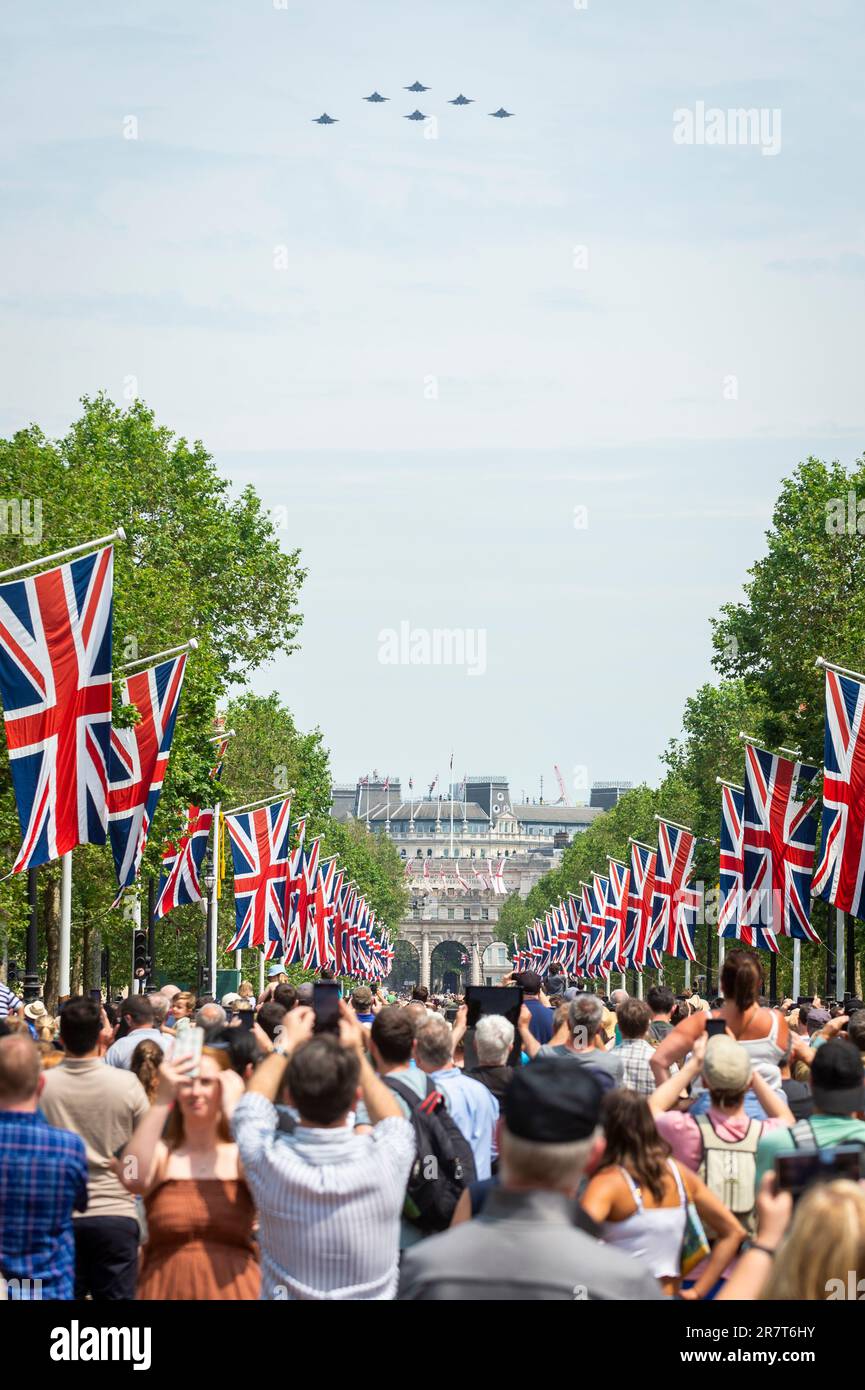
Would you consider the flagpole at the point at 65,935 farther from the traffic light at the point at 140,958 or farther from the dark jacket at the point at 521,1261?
the dark jacket at the point at 521,1261

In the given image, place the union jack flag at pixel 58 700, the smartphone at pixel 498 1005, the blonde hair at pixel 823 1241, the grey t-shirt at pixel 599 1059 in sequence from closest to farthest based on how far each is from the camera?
the blonde hair at pixel 823 1241
the grey t-shirt at pixel 599 1059
the smartphone at pixel 498 1005
the union jack flag at pixel 58 700

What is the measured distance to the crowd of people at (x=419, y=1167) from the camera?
569cm

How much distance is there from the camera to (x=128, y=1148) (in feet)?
26.5

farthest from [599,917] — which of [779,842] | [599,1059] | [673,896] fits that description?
[599,1059]

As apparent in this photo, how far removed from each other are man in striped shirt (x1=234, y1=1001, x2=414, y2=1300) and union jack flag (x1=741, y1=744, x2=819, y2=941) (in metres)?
30.8

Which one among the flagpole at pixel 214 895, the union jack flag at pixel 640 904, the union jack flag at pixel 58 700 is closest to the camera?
the union jack flag at pixel 58 700

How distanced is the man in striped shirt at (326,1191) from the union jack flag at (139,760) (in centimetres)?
2019

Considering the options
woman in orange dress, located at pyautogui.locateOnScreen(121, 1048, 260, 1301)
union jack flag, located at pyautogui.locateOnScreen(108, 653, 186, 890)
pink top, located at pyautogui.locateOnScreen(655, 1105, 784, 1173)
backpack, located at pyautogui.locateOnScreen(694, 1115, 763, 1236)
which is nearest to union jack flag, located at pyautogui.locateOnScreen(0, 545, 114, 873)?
union jack flag, located at pyautogui.locateOnScreen(108, 653, 186, 890)

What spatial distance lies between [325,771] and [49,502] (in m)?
59.5

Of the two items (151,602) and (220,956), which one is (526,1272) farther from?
(220,956)

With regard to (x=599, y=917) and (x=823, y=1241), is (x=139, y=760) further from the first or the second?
(x=599, y=917)

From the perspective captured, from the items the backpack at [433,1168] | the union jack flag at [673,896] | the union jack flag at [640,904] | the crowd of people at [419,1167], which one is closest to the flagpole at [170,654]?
the union jack flag at [673,896]
